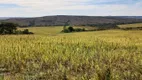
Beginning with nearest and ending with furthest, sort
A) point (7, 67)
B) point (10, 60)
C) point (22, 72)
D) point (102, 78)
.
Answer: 1. point (102, 78)
2. point (22, 72)
3. point (7, 67)
4. point (10, 60)

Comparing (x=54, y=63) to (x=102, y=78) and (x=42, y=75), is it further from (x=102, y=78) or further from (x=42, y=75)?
(x=102, y=78)

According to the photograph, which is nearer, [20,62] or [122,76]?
[122,76]

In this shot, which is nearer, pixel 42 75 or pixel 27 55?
pixel 42 75

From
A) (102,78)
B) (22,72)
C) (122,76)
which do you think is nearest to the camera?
(102,78)

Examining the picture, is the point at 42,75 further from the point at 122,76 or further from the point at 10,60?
the point at 10,60

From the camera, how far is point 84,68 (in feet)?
40.2

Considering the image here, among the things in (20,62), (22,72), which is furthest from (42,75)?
(20,62)

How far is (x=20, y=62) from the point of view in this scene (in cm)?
1356

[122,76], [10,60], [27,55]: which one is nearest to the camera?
[122,76]

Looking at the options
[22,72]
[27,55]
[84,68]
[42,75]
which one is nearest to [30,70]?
[22,72]

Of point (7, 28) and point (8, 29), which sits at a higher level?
point (7, 28)

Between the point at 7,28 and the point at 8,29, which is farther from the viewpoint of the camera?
the point at 8,29

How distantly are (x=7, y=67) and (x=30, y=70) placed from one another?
5.35 feet

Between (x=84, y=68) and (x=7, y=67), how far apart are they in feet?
11.4
